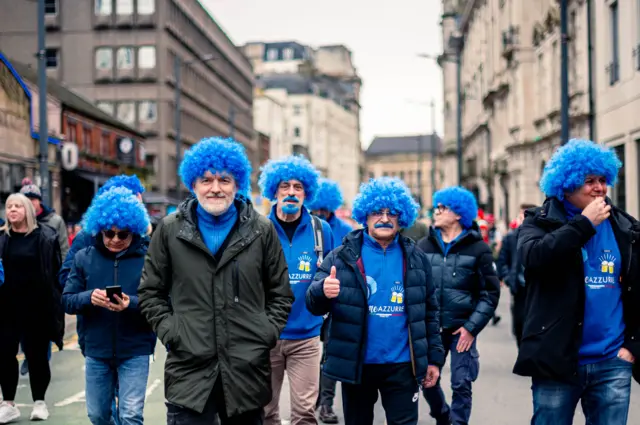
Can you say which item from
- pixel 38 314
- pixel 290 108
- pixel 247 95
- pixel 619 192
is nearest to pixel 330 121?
pixel 290 108

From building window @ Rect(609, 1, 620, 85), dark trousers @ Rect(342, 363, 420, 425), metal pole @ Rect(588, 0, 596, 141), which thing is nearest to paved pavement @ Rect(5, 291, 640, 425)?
dark trousers @ Rect(342, 363, 420, 425)

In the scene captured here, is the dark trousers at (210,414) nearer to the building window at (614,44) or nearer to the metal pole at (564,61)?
the metal pole at (564,61)

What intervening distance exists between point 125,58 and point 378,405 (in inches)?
2007

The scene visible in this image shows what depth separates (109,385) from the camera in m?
5.94

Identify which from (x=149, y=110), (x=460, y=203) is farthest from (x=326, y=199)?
(x=149, y=110)

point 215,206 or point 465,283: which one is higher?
point 215,206

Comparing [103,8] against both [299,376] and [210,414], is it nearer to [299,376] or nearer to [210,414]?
[299,376]

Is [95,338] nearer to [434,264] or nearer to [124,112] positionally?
[434,264]

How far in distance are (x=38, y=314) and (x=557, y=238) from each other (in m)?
4.88

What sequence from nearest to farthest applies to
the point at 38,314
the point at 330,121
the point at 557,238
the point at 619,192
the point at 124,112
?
the point at 557,238 < the point at 38,314 < the point at 619,192 < the point at 124,112 < the point at 330,121

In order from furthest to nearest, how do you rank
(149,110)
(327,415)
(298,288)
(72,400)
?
(149,110)
(72,400)
(327,415)
(298,288)

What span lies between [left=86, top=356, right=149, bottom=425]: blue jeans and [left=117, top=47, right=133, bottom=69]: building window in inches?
2097

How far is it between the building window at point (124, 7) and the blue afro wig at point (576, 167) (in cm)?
5393

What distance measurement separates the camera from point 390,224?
5.66m
